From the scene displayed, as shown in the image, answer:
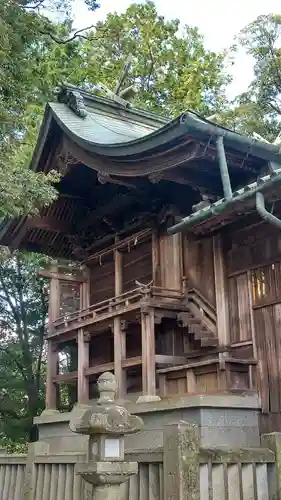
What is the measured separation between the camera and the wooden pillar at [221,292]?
30.2ft

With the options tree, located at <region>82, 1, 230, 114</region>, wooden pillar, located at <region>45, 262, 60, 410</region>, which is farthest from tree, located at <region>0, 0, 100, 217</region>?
tree, located at <region>82, 1, 230, 114</region>

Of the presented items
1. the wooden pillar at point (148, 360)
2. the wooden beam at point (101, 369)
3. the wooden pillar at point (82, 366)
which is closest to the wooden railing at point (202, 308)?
the wooden pillar at point (148, 360)

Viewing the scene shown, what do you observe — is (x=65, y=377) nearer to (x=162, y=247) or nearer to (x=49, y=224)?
(x=162, y=247)

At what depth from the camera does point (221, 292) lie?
9.43 metres

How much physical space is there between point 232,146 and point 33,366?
14825 millimetres

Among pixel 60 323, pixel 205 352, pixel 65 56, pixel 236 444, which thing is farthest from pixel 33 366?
pixel 236 444

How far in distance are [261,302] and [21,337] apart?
13.7 metres

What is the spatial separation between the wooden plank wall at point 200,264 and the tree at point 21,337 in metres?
9.73

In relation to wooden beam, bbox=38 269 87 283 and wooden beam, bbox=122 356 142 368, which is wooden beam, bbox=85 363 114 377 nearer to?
wooden beam, bbox=122 356 142 368

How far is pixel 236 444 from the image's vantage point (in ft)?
26.8

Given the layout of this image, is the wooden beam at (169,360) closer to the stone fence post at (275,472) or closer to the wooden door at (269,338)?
the wooden door at (269,338)

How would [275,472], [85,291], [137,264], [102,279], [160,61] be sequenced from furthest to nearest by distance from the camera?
[160,61]
[85,291]
[102,279]
[137,264]
[275,472]

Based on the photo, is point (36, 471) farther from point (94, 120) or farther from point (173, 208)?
point (94, 120)

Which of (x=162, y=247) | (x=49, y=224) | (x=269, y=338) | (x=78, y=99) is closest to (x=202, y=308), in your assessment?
(x=269, y=338)
